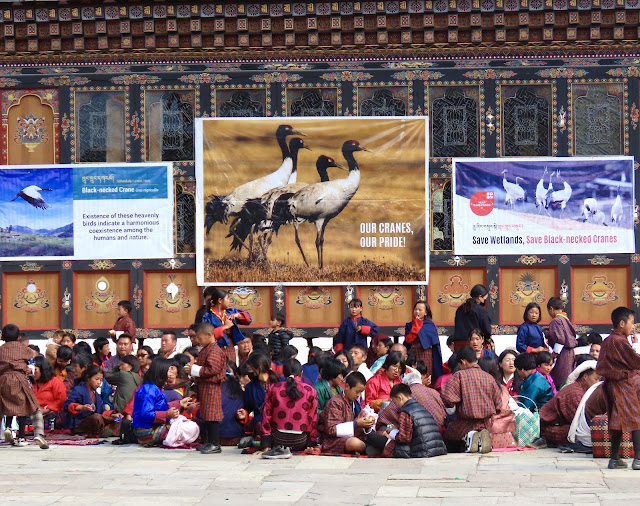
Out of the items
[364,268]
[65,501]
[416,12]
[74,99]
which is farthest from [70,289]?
[65,501]

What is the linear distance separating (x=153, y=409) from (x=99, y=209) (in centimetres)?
791

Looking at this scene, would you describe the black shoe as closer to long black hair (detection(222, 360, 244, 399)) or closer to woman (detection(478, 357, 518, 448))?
woman (detection(478, 357, 518, 448))

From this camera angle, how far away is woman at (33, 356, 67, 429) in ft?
45.4

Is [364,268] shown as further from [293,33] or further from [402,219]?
[293,33]

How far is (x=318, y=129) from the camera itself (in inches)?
771

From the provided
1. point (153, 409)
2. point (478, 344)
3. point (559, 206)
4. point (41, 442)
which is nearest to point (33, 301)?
point (41, 442)

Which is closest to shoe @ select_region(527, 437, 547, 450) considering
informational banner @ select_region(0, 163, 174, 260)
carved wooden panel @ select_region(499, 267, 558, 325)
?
carved wooden panel @ select_region(499, 267, 558, 325)

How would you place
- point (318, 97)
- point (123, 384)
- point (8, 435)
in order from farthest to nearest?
point (318, 97) → point (123, 384) → point (8, 435)

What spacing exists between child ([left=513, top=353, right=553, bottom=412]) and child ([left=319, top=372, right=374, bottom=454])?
1.92 metres

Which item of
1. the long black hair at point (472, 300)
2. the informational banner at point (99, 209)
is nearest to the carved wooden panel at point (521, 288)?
the long black hair at point (472, 300)

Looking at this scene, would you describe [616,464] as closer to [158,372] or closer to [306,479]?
[306,479]

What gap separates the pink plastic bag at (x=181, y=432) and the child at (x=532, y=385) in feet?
11.2

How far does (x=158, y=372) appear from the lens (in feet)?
41.5

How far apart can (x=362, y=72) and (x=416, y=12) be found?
4.18ft
